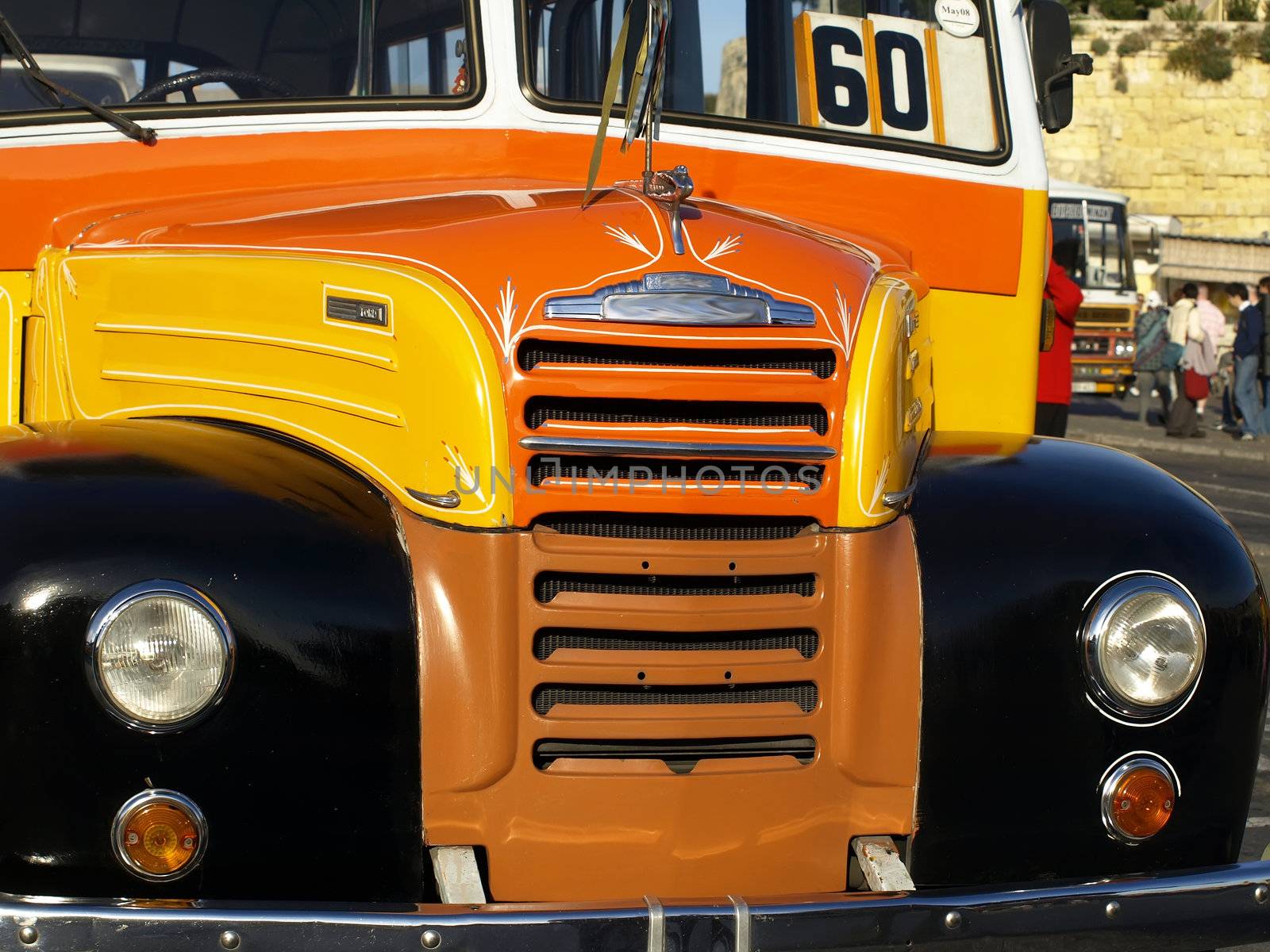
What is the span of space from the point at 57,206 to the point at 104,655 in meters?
1.55

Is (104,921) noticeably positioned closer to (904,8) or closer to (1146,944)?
(1146,944)

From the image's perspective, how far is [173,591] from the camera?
2.63m

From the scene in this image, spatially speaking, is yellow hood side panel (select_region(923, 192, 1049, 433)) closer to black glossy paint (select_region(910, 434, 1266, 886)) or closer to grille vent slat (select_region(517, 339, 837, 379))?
black glossy paint (select_region(910, 434, 1266, 886))

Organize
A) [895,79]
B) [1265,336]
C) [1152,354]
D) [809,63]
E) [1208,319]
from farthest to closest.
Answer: [1152,354] → [1208,319] → [1265,336] → [895,79] → [809,63]

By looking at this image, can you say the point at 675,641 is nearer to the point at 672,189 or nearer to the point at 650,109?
the point at 672,189

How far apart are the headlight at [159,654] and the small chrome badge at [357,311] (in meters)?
0.64

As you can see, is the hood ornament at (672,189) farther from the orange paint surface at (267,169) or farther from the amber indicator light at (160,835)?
the amber indicator light at (160,835)

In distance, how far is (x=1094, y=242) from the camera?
83.0ft

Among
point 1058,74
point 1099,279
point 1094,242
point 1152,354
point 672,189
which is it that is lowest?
point 1152,354

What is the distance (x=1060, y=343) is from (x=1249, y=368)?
9.35 m

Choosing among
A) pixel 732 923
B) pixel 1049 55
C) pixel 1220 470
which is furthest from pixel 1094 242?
pixel 732 923

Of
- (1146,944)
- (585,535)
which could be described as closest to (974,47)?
(585,535)

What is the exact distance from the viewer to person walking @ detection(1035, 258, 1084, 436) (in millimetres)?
9891

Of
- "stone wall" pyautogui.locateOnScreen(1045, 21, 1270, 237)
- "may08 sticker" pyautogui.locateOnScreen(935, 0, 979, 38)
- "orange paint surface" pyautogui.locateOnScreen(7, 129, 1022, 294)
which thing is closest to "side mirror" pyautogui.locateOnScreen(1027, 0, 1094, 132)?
"may08 sticker" pyautogui.locateOnScreen(935, 0, 979, 38)
